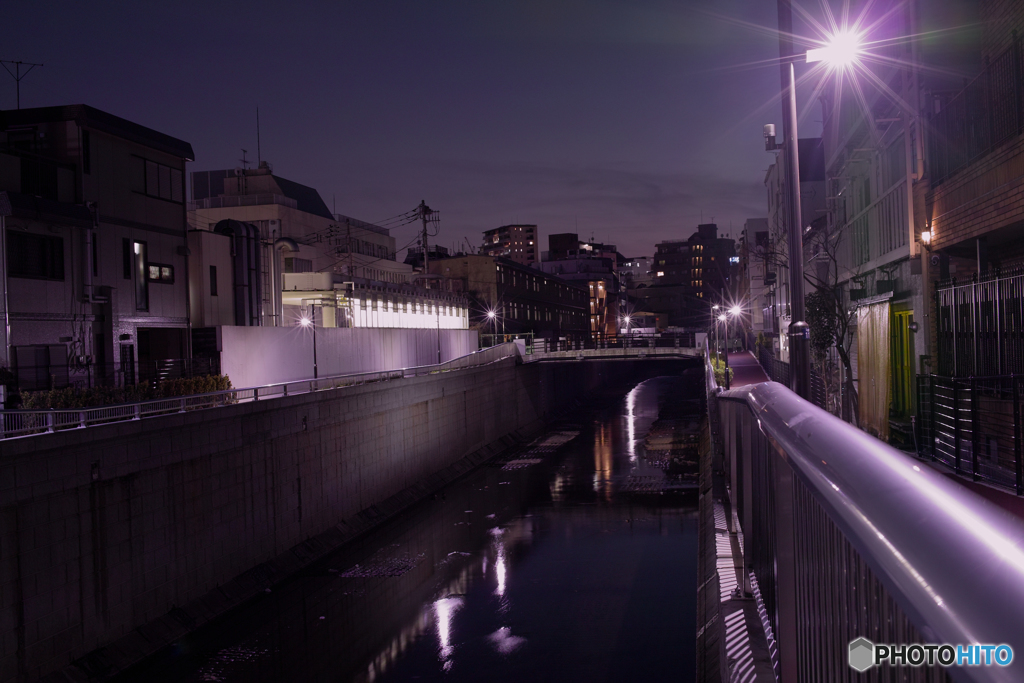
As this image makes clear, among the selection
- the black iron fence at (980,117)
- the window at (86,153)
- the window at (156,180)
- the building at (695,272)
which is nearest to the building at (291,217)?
the window at (156,180)

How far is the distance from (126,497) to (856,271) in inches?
879

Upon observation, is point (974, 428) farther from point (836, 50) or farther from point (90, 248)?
point (90, 248)

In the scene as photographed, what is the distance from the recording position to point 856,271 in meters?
25.3

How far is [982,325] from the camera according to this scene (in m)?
12.5

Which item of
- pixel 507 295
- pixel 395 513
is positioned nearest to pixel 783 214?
pixel 395 513

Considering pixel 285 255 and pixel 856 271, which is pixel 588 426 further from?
pixel 856 271

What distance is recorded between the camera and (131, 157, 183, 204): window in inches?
1050

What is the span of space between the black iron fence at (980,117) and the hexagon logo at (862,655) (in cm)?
1272

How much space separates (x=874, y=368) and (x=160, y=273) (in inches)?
937

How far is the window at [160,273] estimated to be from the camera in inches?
1065

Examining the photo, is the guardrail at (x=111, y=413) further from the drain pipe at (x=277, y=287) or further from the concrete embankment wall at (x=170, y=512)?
the drain pipe at (x=277, y=287)

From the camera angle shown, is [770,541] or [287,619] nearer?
[770,541]

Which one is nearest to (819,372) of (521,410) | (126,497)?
(126,497)

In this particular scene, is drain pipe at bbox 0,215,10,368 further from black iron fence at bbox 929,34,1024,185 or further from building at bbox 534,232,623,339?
building at bbox 534,232,623,339
